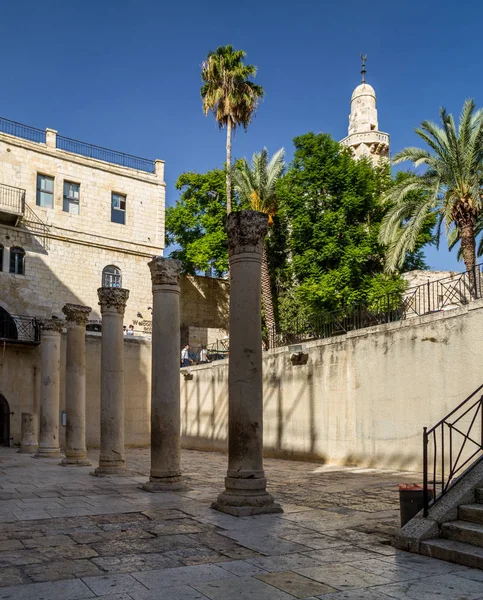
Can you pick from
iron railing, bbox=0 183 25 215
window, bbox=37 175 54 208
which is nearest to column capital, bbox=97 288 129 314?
iron railing, bbox=0 183 25 215

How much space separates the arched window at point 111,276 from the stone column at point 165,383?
812 inches

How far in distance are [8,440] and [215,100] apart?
736 inches

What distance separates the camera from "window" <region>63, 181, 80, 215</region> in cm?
3184

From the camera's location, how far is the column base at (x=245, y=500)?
8877 mm

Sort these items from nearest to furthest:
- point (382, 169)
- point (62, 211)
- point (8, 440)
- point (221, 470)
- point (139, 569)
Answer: point (139, 569) < point (221, 470) < point (8, 440) < point (62, 211) < point (382, 169)

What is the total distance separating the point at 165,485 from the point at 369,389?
6.98 metres

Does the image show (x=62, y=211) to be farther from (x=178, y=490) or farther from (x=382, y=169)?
(x=178, y=490)

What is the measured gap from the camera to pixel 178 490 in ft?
37.7

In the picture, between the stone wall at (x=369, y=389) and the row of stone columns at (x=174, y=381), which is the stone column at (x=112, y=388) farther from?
the stone wall at (x=369, y=389)

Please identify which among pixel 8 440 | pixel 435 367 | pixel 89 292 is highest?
pixel 89 292

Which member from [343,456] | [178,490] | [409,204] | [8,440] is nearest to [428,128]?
[409,204]

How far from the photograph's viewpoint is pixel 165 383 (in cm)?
1184

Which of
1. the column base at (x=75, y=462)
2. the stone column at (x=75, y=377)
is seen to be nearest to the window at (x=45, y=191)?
the stone column at (x=75, y=377)

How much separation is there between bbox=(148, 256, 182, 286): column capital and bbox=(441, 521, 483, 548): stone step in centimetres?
703
